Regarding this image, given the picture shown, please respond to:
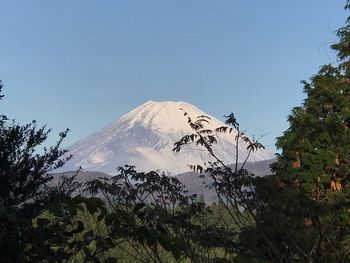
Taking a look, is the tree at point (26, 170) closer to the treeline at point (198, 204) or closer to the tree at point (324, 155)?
the treeline at point (198, 204)

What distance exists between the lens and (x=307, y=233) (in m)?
6.23

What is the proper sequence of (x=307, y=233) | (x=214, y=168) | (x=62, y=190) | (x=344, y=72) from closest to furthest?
1. (x=307, y=233)
2. (x=214, y=168)
3. (x=62, y=190)
4. (x=344, y=72)

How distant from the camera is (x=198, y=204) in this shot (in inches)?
335

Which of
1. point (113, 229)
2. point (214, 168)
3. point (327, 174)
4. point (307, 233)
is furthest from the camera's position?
point (327, 174)

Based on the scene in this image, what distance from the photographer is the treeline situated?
2344 millimetres

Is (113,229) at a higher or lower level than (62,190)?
lower

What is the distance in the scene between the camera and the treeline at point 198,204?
2.34 meters

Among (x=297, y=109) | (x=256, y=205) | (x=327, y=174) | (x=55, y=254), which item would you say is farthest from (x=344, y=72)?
(x=55, y=254)

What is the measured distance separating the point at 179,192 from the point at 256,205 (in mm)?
2287

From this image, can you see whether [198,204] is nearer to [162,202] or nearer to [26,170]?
[162,202]

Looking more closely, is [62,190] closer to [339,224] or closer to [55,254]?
[339,224]

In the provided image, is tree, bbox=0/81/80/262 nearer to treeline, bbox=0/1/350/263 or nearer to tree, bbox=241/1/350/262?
treeline, bbox=0/1/350/263

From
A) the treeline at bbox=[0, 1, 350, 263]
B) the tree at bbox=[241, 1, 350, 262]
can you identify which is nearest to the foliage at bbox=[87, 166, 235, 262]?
the treeline at bbox=[0, 1, 350, 263]

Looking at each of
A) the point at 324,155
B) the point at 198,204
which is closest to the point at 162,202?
the point at 198,204
